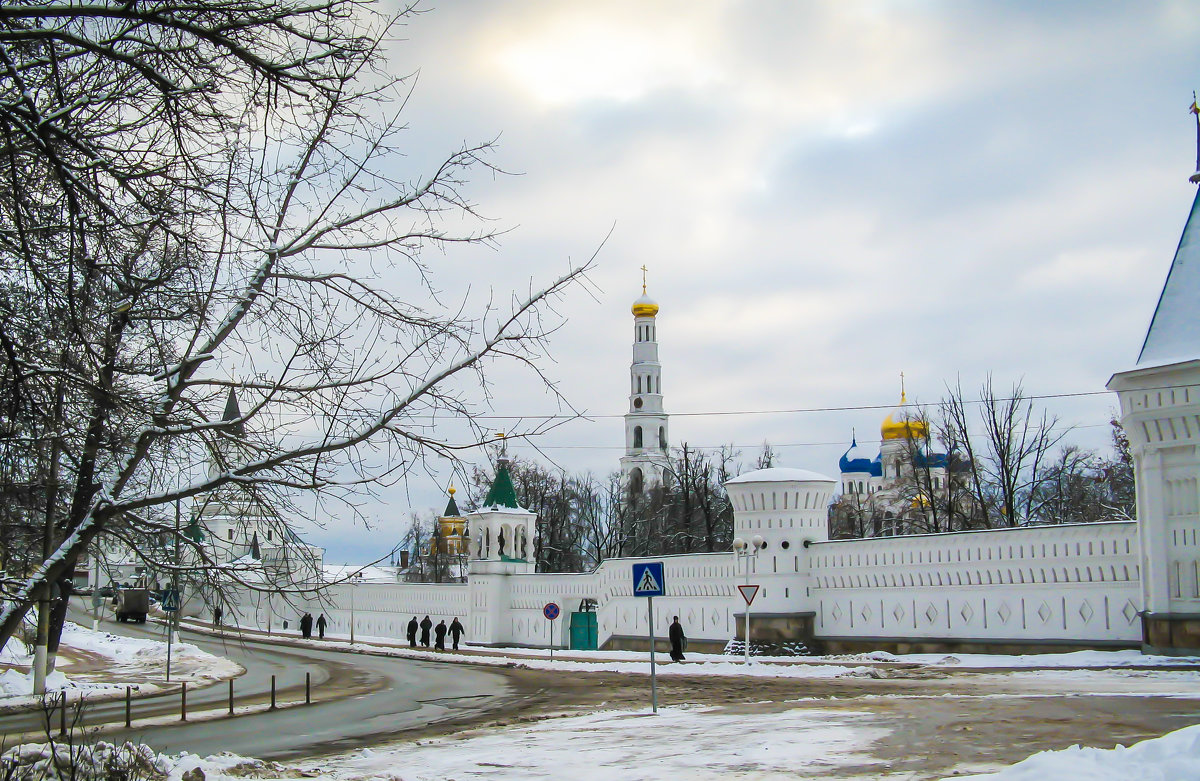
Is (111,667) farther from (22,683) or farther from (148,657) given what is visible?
(22,683)

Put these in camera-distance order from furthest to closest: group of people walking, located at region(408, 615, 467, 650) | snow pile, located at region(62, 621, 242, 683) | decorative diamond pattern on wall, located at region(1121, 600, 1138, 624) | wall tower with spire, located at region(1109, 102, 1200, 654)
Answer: group of people walking, located at region(408, 615, 467, 650) < snow pile, located at region(62, 621, 242, 683) < decorative diamond pattern on wall, located at region(1121, 600, 1138, 624) < wall tower with spire, located at region(1109, 102, 1200, 654)

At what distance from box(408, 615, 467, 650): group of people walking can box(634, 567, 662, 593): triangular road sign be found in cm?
2526

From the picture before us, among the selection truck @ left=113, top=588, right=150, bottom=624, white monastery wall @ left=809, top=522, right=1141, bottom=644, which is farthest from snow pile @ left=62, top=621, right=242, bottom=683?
white monastery wall @ left=809, top=522, right=1141, bottom=644

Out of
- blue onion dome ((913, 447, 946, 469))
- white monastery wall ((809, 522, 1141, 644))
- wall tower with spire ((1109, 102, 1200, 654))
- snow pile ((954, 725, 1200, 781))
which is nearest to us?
snow pile ((954, 725, 1200, 781))

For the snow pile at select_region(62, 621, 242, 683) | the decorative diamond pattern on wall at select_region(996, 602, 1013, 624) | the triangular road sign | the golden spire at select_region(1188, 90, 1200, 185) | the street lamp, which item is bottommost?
the snow pile at select_region(62, 621, 242, 683)

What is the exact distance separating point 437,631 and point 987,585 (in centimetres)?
2187

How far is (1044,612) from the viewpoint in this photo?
83.6 feet

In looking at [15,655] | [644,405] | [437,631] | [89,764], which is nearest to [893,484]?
[644,405]

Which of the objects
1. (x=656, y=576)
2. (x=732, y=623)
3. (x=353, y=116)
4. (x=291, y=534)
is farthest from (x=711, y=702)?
(x=732, y=623)

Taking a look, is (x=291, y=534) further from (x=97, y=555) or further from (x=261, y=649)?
(x=261, y=649)

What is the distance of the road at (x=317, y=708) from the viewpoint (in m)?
14.8

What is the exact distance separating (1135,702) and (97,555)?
497 inches

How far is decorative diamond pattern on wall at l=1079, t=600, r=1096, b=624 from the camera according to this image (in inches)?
972

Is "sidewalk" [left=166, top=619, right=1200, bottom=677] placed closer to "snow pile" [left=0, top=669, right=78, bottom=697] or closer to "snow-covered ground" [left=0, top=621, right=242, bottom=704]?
"snow-covered ground" [left=0, top=621, right=242, bottom=704]
